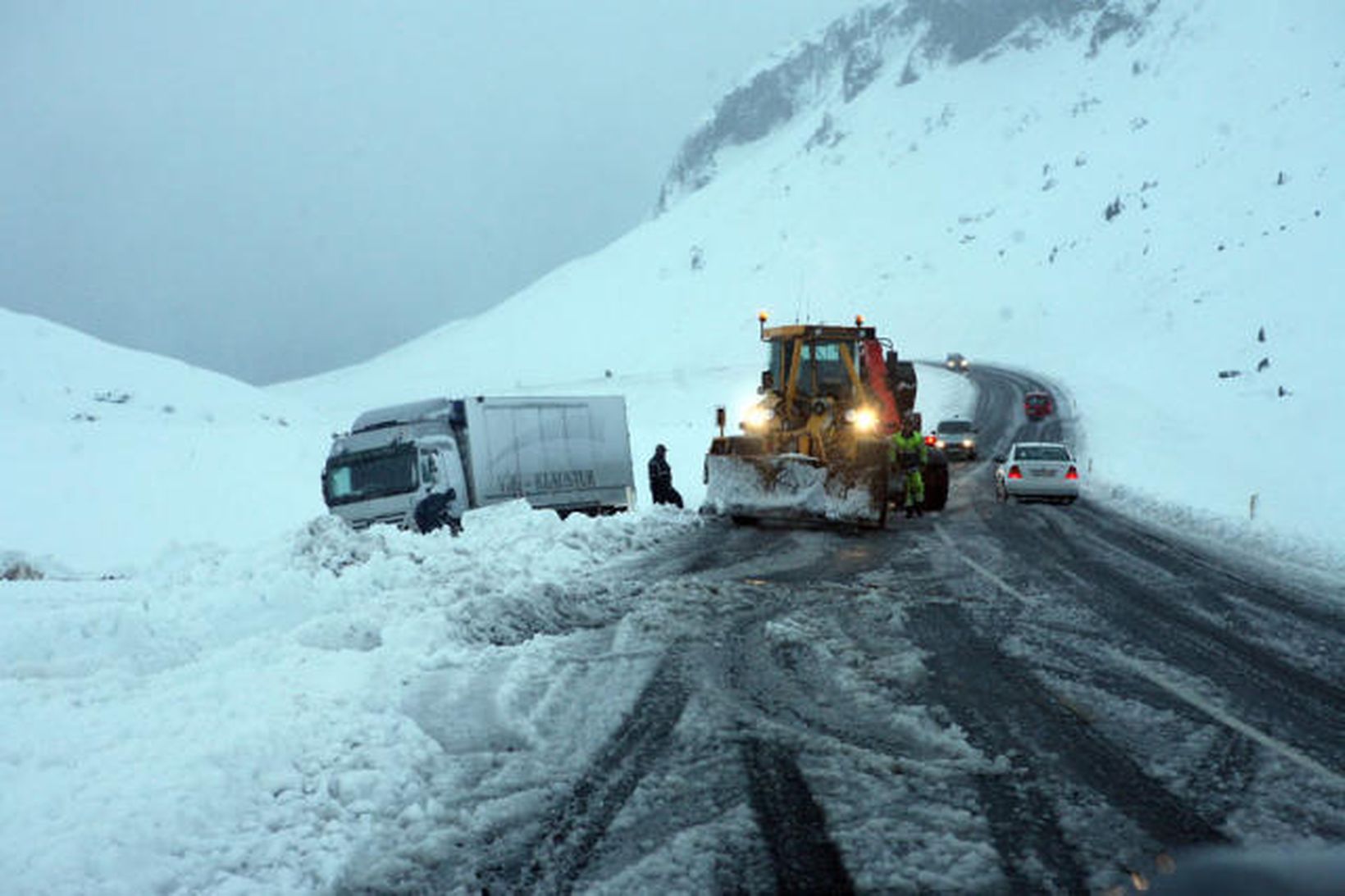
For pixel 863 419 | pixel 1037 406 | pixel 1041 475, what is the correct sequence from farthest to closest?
pixel 1037 406, pixel 1041 475, pixel 863 419

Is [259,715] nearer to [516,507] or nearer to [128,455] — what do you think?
[516,507]

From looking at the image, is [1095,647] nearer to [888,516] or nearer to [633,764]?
[633,764]

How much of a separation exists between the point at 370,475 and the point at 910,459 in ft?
31.0

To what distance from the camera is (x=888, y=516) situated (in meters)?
16.8

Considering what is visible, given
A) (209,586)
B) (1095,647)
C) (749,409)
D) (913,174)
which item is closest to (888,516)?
(749,409)

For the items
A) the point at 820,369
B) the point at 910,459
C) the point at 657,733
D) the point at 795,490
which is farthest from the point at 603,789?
the point at 910,459

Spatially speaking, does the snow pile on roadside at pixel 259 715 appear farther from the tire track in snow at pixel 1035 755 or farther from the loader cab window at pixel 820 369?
the loader cab window at pixel 820 369

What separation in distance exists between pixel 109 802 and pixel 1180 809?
14.8 feet

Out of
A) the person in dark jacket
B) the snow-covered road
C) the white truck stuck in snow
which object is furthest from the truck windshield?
the snow-covered road

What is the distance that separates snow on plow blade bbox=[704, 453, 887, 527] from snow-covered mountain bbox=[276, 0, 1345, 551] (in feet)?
22.1

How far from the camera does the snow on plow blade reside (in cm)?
1376

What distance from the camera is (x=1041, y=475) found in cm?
1977

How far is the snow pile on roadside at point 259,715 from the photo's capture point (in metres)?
3.60

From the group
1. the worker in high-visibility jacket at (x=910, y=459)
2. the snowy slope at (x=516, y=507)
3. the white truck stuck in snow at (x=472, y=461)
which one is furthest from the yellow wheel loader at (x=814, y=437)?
the white truck stuck in snow at (x=472, y=461)
